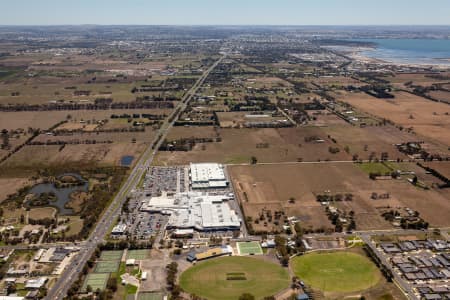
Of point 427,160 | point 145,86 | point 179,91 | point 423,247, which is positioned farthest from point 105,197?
point 145,86

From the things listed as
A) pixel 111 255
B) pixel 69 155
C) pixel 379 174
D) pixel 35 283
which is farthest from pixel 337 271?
pixel 69 155

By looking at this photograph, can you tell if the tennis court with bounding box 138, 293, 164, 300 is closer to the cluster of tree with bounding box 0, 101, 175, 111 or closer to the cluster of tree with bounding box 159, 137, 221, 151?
the cluster of tree with bounding box 159, 137, 221, 151

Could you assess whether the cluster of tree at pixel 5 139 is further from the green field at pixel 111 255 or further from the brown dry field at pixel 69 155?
the green field at pixel 111 255

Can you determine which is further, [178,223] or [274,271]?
[178,223]

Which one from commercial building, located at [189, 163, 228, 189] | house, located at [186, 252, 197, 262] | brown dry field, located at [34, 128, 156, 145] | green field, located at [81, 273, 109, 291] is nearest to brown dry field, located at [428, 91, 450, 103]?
commercial building, located at [189, 163, 228, 189]

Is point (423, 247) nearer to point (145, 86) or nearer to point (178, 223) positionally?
point (178, 223)

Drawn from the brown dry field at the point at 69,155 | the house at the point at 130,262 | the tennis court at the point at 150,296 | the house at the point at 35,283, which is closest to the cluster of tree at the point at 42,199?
the brown dry field at the point at 69,155
